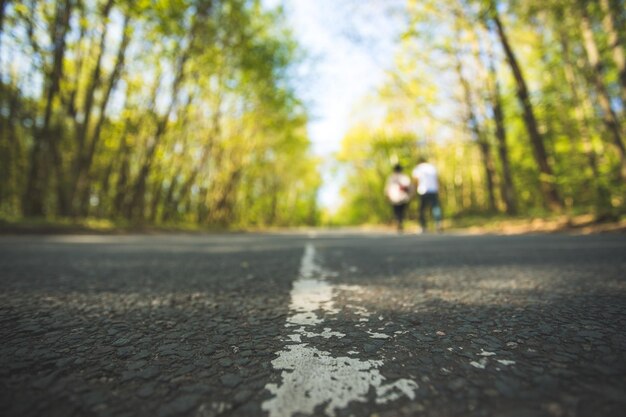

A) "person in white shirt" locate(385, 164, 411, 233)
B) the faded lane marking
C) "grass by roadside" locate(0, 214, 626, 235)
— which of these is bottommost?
the faded lane marking

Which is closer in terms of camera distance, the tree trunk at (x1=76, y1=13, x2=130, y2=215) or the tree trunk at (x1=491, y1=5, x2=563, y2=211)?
the tree trunk at (x1=491, y1=5, x2=563, y2=211)

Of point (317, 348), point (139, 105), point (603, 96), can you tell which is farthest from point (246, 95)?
point (317, 348)

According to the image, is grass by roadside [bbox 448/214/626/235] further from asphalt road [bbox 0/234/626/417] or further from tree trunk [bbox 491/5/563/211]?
asphalt road [bbox 0/234/626/417]

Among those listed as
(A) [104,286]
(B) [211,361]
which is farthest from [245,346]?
(A) [104,286]

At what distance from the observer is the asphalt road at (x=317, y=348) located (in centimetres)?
A: 77

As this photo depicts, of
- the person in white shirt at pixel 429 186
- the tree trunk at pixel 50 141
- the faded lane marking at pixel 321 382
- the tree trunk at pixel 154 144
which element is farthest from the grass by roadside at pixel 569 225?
the tree trunk at pixel 50 141

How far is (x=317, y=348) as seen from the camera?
111cm

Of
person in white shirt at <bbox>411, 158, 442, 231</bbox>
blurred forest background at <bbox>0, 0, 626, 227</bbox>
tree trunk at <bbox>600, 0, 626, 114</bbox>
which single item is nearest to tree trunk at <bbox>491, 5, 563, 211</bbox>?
blurred forest background at <bbox>0, 0, 626, 227</bbox>

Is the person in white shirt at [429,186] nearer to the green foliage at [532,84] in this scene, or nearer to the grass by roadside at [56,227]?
the green foliage at [532,84]

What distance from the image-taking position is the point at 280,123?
2348cm

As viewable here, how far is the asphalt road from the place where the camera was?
0.77m

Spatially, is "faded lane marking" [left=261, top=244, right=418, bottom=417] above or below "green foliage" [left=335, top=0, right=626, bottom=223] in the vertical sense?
below

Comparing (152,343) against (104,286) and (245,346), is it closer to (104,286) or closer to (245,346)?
(245,346)

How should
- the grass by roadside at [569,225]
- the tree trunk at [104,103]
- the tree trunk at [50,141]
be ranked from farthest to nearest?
the tree trunk at [104,103]
the tree trunk at [50,141]
the grass by roadside at [569,225]
